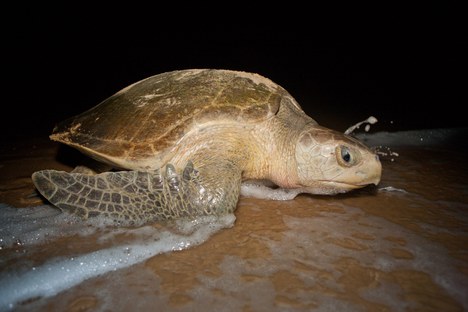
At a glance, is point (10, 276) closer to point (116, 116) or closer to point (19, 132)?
point (116, 116)

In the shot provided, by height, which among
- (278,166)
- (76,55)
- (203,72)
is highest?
(76,55)

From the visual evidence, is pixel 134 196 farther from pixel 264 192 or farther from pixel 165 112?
pixel 264 192

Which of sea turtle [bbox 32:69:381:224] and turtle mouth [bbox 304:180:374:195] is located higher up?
sea turtle [bbox 32:69:381:224]

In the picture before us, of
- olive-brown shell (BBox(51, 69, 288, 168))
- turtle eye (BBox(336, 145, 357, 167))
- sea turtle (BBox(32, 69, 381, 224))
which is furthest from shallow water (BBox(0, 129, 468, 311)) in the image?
olive-brown shell (BBox(51, 69, 288, 168))

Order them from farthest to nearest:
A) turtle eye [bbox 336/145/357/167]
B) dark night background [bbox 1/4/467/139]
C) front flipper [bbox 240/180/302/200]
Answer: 1. dark night background [bbox 1/4/467/139]
2. front flipper [bbox 240/180/302/200]
3. turtle eye [bbox 336/145/357/167]

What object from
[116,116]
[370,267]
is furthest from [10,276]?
[370,267]

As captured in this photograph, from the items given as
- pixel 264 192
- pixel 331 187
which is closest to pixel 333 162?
pixel 331 187

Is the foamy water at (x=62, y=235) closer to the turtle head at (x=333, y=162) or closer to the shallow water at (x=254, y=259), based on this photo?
the shallow water at (x=254, y=259)

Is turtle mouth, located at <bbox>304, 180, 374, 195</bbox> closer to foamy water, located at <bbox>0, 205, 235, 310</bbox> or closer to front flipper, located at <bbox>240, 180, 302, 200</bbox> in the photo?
front flipper, located at <bbox>240, 180, 302, 200</bbox>
